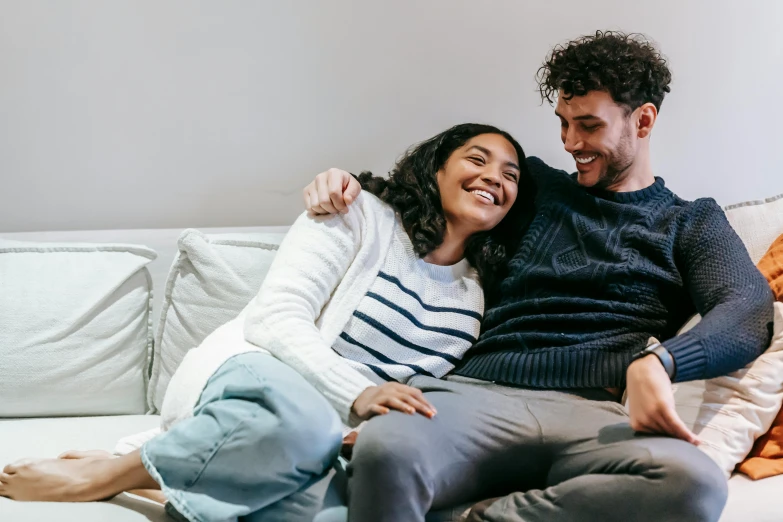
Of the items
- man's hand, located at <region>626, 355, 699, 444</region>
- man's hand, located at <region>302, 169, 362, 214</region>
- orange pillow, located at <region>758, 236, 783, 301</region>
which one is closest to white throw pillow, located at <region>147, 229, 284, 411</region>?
man's hand, located at <region>302, 169, 362, 214</region>

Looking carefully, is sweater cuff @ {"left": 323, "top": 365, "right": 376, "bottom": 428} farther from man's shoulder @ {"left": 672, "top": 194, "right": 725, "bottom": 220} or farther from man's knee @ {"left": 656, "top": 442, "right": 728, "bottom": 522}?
man's shoulder @ {"left": 672, "top": 194, "right": 725, "bottom": 220}

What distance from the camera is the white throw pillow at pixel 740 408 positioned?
4.40 ft

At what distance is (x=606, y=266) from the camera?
1526 mm

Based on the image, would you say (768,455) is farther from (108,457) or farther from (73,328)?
(73,328)

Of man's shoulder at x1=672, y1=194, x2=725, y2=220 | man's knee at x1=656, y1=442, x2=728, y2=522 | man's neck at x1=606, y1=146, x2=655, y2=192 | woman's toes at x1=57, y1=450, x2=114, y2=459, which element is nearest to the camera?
man's knee at x1=656, y1=442, x2=728, y2=522

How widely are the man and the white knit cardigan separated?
0.23 ft

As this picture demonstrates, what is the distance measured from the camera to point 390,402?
1260mm

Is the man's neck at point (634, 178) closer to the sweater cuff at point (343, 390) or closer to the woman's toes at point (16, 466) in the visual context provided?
the sweater cuff at point (343, 390)

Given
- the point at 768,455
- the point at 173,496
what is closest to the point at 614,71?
the point at 768,455

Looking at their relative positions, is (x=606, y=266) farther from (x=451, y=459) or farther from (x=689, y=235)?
(x=451, y=459)

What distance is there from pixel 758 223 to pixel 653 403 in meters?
0.76

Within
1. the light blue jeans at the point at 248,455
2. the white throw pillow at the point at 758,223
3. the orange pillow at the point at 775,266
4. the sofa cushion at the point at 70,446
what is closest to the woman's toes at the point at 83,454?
the sofa cushion at the point at 70,446

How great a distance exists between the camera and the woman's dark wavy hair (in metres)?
1.60

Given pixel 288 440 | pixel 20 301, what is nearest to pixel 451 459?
pixel 288 440
